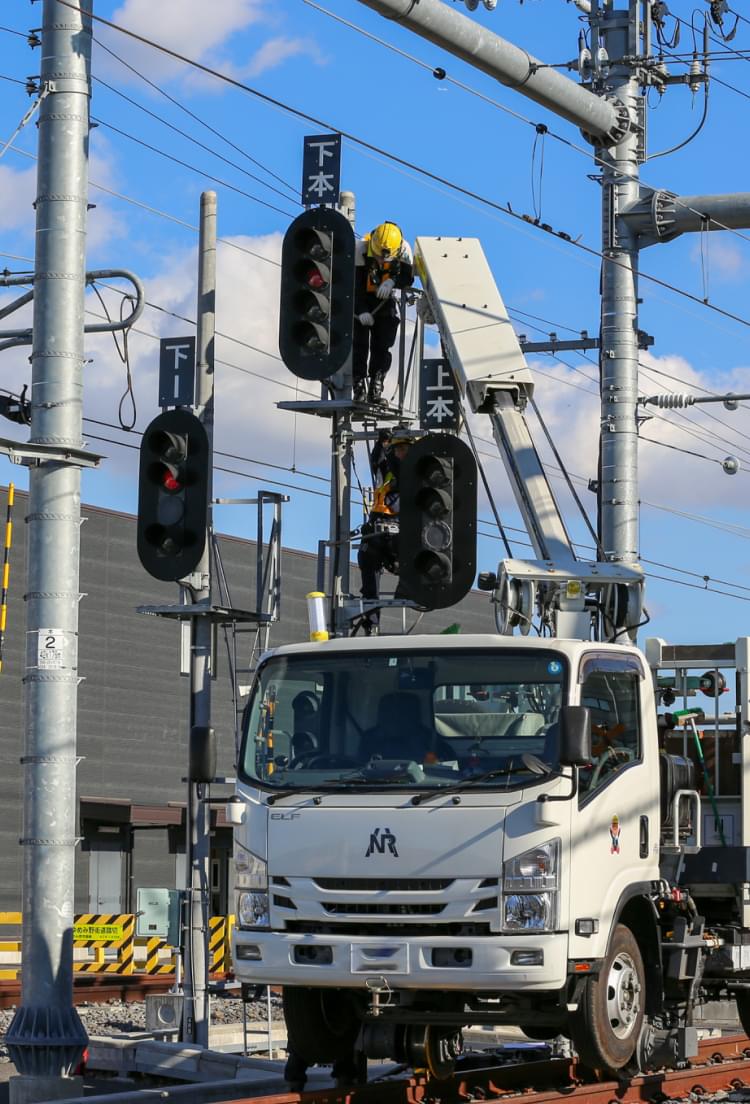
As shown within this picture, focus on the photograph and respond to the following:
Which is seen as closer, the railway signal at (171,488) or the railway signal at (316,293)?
the railway signal at (171,488)

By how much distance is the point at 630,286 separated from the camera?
19.5m

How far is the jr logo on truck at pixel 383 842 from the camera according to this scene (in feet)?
36.0

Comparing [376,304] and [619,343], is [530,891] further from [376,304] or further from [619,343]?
[619,343]

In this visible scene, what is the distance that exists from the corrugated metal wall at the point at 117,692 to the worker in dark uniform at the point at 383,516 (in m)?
19.0

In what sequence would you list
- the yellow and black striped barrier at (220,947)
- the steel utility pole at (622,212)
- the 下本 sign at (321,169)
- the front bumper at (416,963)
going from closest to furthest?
1. the front bumper at (416,963)
2. the 下本 sign at (321,169)
3. the steel utility pole at (622,212)
4. the yellow and black striped barrier at (220,947)

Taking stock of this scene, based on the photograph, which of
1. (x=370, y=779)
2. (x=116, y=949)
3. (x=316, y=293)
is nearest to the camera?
(x=370, y=779)

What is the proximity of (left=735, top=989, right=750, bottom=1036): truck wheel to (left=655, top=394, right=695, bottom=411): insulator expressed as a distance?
842 cm

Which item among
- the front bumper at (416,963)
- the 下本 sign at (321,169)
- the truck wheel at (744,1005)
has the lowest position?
the truck wheel at (744,1005)

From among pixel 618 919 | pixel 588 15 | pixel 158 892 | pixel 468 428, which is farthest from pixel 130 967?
pixel 618 919

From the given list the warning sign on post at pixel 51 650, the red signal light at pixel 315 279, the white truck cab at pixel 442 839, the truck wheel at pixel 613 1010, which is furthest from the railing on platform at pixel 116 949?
the white truck cab at pixel 442 839

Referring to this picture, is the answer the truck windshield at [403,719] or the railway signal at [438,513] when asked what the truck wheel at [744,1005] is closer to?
the railway signal at [438,513]

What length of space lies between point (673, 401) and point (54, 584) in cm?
1146

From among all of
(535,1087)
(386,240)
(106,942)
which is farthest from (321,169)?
(106,942)

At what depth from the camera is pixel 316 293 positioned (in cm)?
1362
